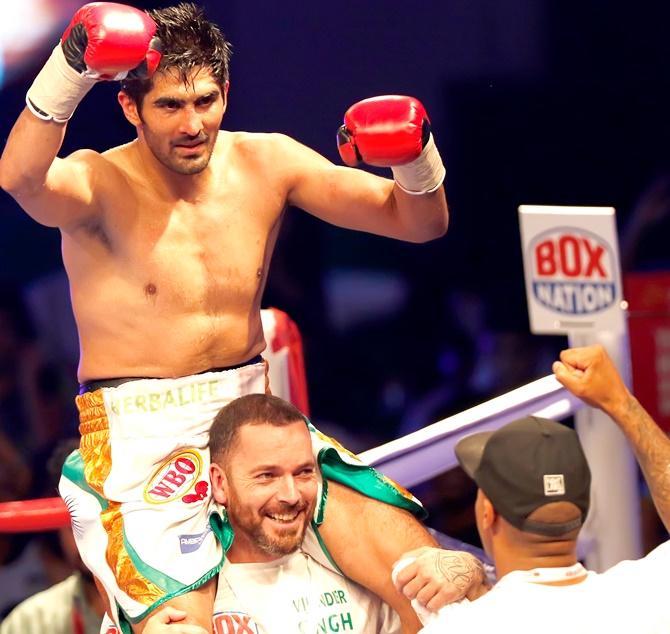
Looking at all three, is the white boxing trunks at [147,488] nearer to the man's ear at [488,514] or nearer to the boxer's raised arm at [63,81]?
the boxer's raised arm at [63,81]

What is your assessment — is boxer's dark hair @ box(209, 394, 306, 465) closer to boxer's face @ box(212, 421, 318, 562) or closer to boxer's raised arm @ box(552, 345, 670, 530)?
boxer's face @ box(212, 421, 318, 562)

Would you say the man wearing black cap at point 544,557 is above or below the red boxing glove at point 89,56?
below

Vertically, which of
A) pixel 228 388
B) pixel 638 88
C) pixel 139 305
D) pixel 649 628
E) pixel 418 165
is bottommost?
pixel 649 628

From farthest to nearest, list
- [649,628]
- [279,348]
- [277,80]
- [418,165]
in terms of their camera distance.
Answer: [277,80], [279,348], [418,165], [649,628]

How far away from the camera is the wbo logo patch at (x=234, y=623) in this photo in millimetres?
2346

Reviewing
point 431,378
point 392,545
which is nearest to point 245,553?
point 392,545

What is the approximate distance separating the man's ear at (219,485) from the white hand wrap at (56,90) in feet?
2.07

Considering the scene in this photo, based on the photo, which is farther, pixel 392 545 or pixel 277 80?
pixel 277 80

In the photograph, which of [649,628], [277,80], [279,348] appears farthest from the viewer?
[277,80]

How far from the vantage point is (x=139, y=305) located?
2.43 m

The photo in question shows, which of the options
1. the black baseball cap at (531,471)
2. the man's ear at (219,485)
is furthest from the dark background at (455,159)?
the black baseball cap at (531,471)

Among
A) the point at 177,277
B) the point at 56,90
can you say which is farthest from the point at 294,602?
the point at 56,90

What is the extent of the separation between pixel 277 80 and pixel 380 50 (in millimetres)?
358

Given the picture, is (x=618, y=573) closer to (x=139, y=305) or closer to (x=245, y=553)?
(x=245, y=553)
